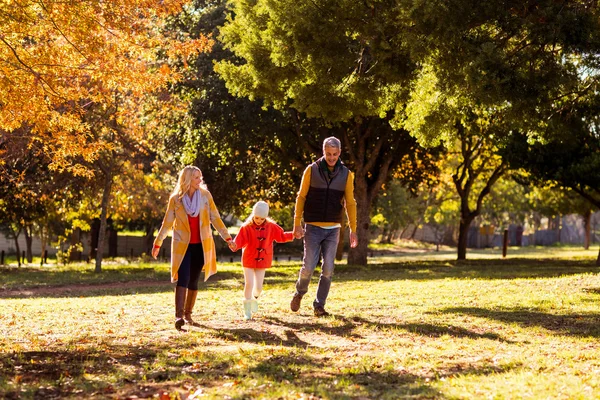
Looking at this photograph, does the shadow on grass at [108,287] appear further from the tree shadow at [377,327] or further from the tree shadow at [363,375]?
the tree shadow at [363,375]

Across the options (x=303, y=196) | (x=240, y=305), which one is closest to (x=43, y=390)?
(x=303, y=196)

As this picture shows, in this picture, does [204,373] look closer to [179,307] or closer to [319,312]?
[179,307]

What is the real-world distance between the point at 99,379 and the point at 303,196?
448 centimetres

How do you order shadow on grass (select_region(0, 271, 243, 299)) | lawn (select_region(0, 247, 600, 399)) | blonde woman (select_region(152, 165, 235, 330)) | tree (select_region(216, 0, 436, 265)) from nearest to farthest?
lawn (select_region(0, 247, 600, 399)), blonde woman (select_region(152, 165, 235, 330)), tree (select_region(216, 0, 436, 265)), shadow on grass (select_region(0, 271, 243, 299))

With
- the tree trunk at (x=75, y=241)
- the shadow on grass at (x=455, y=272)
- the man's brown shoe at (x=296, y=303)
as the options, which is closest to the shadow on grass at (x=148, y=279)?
the shadow on grass at (x=455, y=272)

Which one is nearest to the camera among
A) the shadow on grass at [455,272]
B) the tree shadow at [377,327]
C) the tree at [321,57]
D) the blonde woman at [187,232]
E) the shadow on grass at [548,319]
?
the tree shadow at [377,327]

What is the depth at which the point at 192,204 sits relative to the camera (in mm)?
10211

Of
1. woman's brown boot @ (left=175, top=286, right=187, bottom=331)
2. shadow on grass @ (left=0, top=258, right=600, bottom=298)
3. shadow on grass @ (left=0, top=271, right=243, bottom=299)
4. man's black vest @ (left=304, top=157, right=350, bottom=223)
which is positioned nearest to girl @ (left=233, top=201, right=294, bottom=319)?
man's black vest @ (left=304, top=157, right=350, bottom=223)

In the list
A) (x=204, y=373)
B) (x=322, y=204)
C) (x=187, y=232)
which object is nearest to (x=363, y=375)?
(x=204, y=373)

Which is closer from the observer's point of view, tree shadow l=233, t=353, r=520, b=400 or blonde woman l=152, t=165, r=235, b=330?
tree shadow l=233, t=353, r=520, b=400

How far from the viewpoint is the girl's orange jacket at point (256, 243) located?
11.1m

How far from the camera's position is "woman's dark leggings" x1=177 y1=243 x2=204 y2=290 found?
10242 millimetres

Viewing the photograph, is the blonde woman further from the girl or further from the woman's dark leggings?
the girl

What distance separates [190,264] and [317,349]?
2.43 metres
